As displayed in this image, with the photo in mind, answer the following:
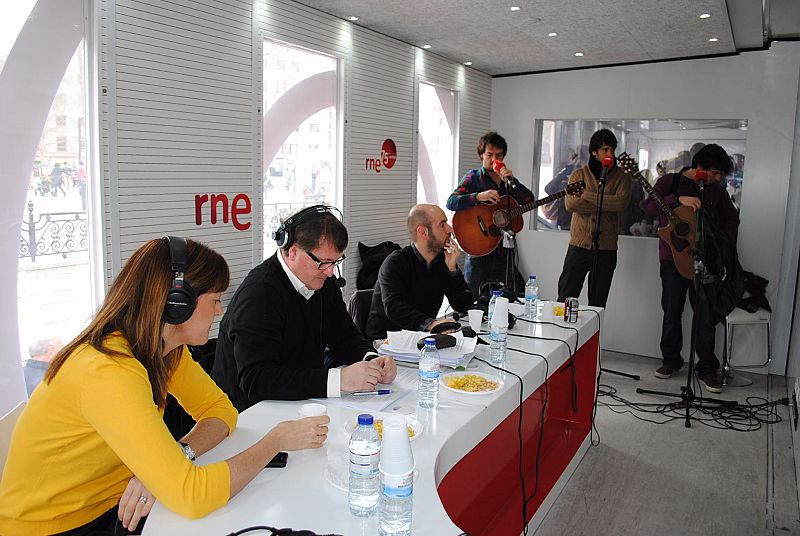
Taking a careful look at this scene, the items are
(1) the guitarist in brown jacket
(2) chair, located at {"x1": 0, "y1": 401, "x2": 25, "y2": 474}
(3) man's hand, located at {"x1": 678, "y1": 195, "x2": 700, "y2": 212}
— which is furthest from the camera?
(1) the guitarist in brown jacket

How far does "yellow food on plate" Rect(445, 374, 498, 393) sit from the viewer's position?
2.31 m

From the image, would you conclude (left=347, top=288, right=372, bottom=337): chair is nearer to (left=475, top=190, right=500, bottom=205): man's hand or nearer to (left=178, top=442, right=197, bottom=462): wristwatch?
(left=178, top=442, right=197, bottom=462): wristwatch

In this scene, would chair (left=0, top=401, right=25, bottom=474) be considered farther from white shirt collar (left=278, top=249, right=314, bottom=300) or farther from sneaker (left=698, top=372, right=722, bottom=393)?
sneaker (left=698, top=372, right=722, bottom=393)

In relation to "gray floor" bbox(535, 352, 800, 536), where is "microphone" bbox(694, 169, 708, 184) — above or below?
above

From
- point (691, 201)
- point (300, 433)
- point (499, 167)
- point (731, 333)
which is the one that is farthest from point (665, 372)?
point (300, 433)

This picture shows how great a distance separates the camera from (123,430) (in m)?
1.43

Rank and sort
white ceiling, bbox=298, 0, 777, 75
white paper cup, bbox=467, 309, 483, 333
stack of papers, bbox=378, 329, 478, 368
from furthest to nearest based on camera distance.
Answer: white ceiling, bbox=298, 0, 777, 75, white paper cup, bbox=467, 309, 483, 333, stack of papers, bbox=378, 329, 478, 368

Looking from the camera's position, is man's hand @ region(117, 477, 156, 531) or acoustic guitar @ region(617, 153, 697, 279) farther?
acoustic guitar @ region(617, 153, 697, 279)

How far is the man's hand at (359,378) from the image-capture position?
7.18ft

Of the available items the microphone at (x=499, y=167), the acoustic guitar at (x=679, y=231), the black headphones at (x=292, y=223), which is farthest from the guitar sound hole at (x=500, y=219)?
the black headphones at (x=292, y=223)

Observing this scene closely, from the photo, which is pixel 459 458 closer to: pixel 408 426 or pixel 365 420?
pixel 408 426

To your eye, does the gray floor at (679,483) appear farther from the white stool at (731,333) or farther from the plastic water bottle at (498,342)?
the plastic water bottle at (498,342)

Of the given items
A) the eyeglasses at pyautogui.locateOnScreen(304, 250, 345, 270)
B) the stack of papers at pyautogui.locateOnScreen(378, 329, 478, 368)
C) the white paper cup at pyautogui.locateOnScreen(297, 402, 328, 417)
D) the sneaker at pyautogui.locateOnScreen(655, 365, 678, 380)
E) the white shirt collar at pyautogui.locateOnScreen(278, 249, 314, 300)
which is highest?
the eyeglasses at pyautogui.locateOnScreen(304, 250, 345, 270)

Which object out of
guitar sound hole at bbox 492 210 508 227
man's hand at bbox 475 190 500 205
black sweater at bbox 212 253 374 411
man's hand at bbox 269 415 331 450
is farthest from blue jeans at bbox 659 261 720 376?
man's hand at bbox 269 415 331 450
